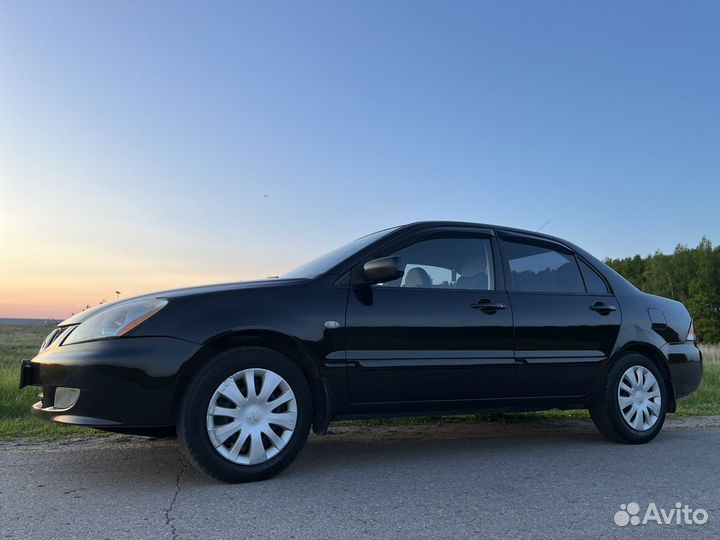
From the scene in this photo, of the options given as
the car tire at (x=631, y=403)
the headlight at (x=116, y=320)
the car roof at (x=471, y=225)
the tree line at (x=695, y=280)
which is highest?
the tree line at (x=695, y=280)

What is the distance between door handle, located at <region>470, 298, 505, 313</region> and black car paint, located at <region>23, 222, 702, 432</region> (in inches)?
0.6

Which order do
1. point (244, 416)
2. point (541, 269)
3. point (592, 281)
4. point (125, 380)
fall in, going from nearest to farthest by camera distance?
point (125, 380) < point (244, 416) < point (541, 269) < point (592, 281)

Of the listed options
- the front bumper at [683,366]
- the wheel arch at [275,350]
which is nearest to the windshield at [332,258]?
the wheel arch at [275,350]

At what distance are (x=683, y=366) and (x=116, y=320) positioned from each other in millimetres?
4611

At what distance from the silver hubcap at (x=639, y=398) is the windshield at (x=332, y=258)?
2.31 meters

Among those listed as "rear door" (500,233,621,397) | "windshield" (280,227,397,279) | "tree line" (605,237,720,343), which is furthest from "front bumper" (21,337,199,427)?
"tree line" (605,237,720,343)

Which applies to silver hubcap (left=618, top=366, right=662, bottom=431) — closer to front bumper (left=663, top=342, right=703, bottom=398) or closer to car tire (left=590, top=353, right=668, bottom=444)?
car tire (left=590, top=353, right=668, bottom=444)

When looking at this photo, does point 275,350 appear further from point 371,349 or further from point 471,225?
point 471,225

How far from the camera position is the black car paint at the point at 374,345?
3.59 metres

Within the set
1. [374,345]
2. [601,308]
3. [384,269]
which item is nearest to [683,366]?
[601,308]

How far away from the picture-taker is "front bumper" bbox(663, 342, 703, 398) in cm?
550

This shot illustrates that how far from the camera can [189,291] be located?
155 inches

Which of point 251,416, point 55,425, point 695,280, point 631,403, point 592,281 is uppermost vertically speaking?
point 695,280

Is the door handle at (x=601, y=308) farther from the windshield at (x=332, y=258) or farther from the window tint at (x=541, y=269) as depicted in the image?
the windshield at (x=332, y=258)
